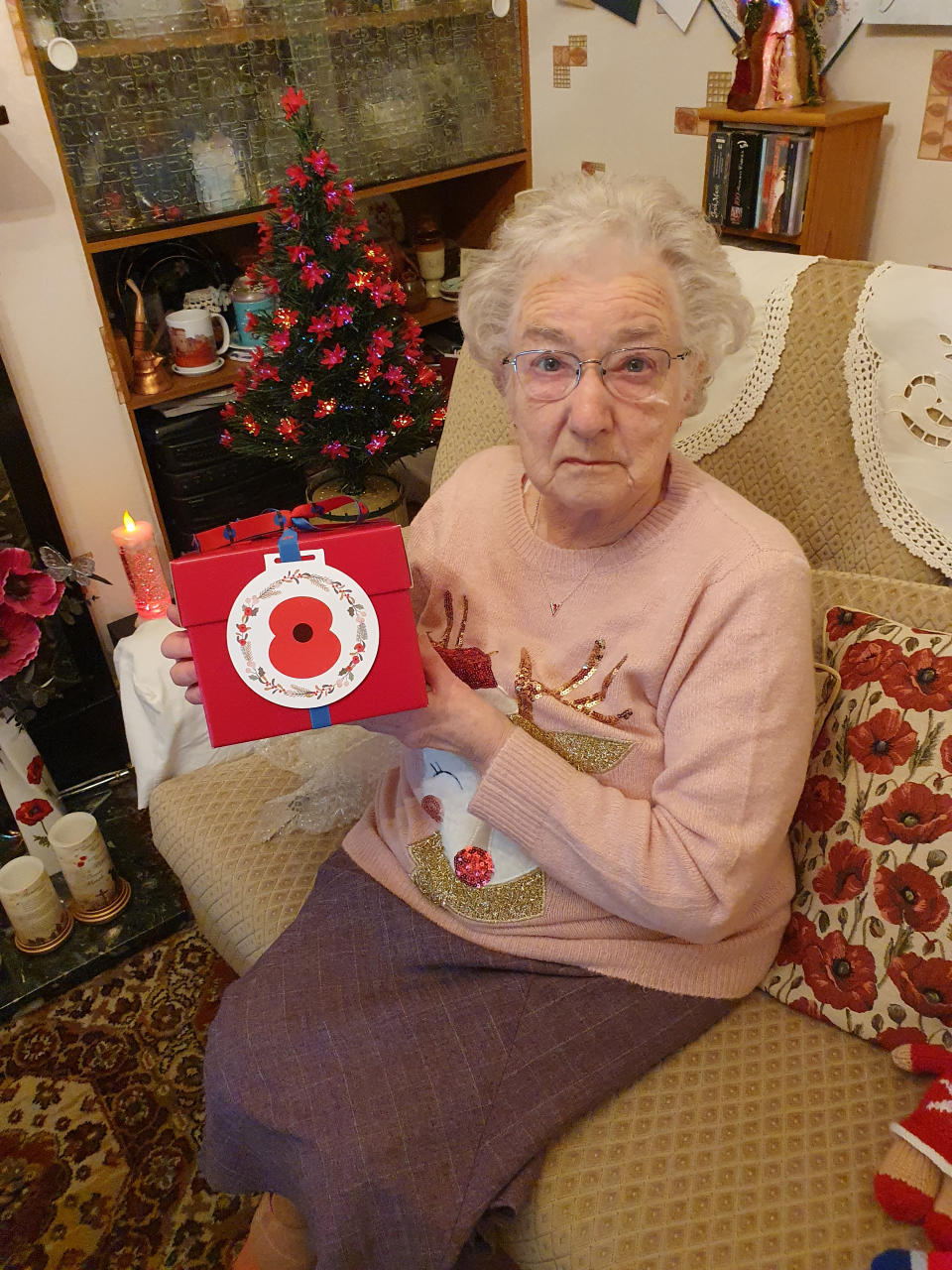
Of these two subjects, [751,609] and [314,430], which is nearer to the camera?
[751,609]

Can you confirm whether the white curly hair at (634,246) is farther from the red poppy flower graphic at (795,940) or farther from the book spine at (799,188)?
the book spine at (799,188)

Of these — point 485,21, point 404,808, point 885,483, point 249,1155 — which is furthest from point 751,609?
point 485,21

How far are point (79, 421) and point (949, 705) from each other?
1959mm

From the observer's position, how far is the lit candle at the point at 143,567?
2.02 meters

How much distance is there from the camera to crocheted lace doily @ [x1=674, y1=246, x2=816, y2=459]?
4.16ft

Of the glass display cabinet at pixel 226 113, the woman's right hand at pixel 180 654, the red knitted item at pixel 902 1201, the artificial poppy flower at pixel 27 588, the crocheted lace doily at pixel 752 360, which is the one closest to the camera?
the red knitted item at pixel 902 1201

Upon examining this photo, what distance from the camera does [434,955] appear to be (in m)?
1.08

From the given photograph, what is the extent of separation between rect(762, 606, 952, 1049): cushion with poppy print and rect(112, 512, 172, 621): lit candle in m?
1.48

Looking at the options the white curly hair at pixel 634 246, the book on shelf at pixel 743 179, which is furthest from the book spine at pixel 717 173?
the white curly hair at pixel 634 246

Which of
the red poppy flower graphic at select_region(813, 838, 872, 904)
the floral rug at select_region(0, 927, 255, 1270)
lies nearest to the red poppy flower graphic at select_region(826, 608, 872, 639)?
the red poppy flower graphic at select_region(813, 838, 872, 904)

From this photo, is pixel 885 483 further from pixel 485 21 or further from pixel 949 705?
pixel 485 21

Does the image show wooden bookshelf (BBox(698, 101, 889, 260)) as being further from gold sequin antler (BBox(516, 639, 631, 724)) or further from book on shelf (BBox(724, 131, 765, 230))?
gold sequin antler (BBox(516, 639, 631, 724))

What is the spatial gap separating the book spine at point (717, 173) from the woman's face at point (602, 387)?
1.53 meters

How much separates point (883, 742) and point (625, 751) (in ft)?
1.00
